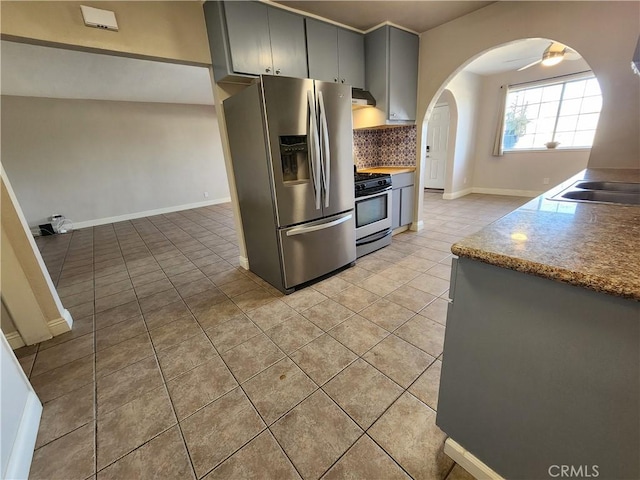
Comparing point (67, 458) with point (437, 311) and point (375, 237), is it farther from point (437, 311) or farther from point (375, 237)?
point (375, 237)

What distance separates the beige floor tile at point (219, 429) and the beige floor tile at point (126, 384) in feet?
1.33

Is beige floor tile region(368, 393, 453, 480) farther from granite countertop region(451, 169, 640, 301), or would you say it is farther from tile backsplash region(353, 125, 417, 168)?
tile backsplash region(353, 125, 417, 168)

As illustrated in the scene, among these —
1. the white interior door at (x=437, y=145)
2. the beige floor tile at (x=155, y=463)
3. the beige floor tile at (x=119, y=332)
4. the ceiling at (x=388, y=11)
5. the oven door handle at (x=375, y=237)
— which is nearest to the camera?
the beige floor tile at (x=155, y=463)

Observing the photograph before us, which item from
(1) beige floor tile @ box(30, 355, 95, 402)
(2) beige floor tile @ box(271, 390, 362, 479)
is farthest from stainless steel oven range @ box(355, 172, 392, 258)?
(1) beige floor tile @ box(30, 355, 95, 402)

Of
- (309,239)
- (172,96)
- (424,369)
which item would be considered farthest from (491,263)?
(172,96)

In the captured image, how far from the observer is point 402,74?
3.05 m

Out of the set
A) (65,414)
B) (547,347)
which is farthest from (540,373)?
(65,414)

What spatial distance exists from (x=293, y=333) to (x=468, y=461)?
1150 millimetres

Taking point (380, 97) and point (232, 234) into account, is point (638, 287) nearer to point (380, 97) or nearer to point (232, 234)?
point (380, 97)

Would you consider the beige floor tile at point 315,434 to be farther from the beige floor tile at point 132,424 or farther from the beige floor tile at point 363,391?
the beige floor tile at point 132,424

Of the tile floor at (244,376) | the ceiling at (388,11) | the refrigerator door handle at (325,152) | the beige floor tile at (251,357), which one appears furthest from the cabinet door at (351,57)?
the beige floor tile at (251,357)

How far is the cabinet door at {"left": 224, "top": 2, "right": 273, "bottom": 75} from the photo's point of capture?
2.03 m

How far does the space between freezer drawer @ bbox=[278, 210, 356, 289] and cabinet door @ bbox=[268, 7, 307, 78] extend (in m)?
1.40

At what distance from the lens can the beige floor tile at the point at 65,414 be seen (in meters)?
1.27
